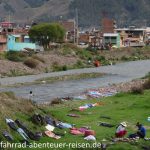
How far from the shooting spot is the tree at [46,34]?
81.2 metres

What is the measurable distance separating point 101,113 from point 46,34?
189ft

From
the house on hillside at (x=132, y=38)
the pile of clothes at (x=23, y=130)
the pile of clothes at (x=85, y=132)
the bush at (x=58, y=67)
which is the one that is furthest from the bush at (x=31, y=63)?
the house on hillside at (x=132, y=38)

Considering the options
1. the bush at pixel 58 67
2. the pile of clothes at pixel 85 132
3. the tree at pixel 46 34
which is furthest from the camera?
the tree at pixel 46 34

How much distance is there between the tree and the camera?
267 ft

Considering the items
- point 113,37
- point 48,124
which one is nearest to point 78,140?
point 48,124

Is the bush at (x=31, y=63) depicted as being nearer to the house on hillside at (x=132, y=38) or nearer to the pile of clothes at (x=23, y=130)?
the pile of clothes at (x=23, y=130)

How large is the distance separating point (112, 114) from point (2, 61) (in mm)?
34449

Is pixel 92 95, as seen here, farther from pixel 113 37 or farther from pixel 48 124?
pixel 113 37

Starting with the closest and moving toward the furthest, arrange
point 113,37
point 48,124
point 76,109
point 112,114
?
point 48,124, point 112,114, point 76,109, point 113,37

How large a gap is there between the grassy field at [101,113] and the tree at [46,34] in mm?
50245

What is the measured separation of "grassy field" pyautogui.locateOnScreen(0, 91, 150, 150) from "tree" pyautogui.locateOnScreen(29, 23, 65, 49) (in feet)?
165

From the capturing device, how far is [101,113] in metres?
24.5

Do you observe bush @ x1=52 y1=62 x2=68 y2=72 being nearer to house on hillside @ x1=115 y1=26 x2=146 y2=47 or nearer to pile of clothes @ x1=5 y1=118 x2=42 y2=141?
pile of clothes @ x1=5 y1=118 x2=42 y2=141

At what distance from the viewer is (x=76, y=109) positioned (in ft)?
84.4
